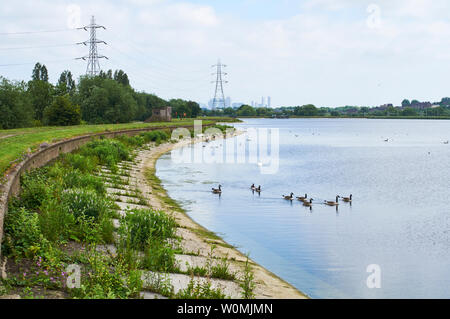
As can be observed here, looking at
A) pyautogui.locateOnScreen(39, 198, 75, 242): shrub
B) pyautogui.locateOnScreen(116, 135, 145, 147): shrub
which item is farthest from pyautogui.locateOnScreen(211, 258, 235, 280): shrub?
pyautogui.locateOnScreen(116, 135, 145, 147): shrub

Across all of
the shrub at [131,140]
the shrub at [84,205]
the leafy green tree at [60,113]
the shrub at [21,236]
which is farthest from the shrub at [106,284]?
the leafy green tree at [60,113]

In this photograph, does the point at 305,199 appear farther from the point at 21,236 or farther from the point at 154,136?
the point at 154,136

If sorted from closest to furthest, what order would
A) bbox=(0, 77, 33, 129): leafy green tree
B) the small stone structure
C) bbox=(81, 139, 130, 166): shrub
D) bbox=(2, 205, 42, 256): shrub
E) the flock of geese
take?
bbox=(2, 205, 42, 256): shrub → the flock of geese → bbox=(81, 139, 130, 166): shrub → bbox=(0, 77, 33, 129): leafy green tree → the small stone structure

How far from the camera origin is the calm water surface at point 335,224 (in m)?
13.8

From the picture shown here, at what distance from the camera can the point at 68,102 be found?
202 feet

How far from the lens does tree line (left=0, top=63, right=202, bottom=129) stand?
57250 millimetres

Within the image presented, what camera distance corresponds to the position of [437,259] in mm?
15930

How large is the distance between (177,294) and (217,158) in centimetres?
4231

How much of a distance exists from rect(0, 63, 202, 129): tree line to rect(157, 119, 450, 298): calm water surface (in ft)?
86.2

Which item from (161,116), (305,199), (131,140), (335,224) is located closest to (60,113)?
(131,140)

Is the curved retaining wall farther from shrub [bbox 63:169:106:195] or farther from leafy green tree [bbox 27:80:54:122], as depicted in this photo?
leafy green tree [bbox 27:80:54:122]

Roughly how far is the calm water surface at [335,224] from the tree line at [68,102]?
26.3 metres

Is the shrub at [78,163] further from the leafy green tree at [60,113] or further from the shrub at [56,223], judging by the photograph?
the leafy green tree at [60,113]
